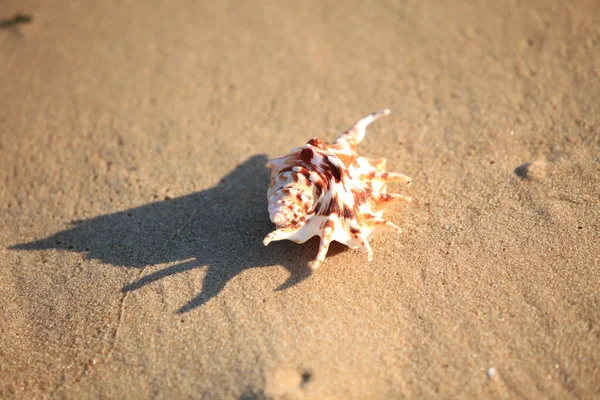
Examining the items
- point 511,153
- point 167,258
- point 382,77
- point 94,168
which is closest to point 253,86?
point 382,77

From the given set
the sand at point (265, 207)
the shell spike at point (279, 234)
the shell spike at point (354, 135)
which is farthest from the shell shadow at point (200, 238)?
the shell spike at point (354, 135)

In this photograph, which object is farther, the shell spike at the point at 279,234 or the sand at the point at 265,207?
the shell spike at the point at 279,234

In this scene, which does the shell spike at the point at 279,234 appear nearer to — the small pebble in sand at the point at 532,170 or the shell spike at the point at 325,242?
the shell spike at the point at 325,242

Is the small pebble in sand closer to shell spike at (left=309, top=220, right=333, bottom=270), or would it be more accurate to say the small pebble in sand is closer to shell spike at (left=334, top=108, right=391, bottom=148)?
shell spike at (left=334, top=108, right=391, bottom=148)

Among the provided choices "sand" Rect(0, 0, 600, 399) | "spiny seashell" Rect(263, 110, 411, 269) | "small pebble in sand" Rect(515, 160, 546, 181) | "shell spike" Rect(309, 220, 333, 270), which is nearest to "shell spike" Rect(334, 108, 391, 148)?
"spiny seashell" Rect(263, 110, 411, 269)

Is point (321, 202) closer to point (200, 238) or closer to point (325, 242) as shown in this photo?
point (325, 242)

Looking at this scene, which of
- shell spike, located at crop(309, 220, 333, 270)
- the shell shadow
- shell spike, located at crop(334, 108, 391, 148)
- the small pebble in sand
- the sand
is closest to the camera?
the sand
